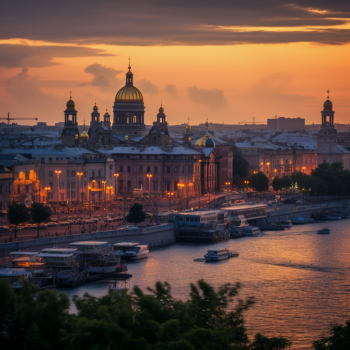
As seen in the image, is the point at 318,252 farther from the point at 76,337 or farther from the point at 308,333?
the point at 76,337

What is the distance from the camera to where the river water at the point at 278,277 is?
33.0 m

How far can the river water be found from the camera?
108 ft

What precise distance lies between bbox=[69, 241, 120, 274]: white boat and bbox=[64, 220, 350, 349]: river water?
1139mm

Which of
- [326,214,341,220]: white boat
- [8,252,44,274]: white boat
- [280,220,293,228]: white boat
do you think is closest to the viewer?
[8,252,44,274]: white boat

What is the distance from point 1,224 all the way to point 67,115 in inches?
1657

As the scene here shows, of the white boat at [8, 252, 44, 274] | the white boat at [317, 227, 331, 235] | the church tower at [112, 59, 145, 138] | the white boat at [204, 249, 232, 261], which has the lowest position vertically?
the white boat at [204, 249, 232, 261]

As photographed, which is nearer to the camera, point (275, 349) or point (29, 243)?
point (275, 349)

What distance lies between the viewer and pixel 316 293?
38188 millimetres

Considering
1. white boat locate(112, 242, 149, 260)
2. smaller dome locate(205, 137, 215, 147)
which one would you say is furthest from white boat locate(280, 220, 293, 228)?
smaller dome locate(205, 137, 215, 147)

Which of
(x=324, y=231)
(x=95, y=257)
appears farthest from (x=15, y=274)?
(x=324, y=231)

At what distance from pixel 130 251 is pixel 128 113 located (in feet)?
164

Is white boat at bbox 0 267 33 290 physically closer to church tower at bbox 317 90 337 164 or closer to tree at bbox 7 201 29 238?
tree at bbox 7 201 29 238

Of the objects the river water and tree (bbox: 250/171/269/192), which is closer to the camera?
the river water

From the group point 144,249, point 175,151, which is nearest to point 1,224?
point 144,249
